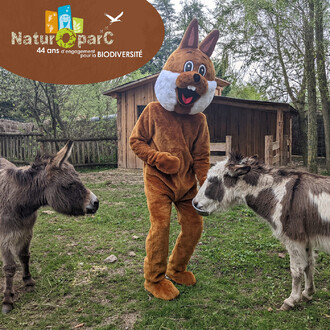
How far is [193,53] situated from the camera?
131 inches

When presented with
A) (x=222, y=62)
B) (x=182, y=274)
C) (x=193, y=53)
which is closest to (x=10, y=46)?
(x=222, y=62)

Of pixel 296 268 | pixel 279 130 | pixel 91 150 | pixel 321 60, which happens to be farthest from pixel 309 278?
pixel 91 150

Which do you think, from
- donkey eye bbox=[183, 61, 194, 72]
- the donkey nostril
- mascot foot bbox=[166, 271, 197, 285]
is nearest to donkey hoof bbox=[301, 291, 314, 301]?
mascot foot bbox=[166, 271, 197, 285]

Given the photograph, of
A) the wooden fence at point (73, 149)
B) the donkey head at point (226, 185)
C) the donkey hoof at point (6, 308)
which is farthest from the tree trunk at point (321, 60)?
the donkey hoof at point (6, 308)

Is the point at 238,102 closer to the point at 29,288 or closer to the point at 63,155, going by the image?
the point at 63,155

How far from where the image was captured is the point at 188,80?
3.17m

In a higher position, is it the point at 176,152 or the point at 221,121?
the point at 221,121

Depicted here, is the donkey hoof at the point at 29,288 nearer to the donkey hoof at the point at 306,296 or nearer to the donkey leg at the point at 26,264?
the donkey leg at the point at 26,264

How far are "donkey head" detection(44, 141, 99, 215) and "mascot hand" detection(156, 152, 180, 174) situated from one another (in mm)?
796

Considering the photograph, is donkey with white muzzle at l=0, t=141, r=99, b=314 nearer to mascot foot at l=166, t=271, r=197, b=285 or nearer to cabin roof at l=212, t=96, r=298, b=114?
mascot foot at l=166, t=271, r=197, b=285

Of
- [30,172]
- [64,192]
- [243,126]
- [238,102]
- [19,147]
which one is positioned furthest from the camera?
[19,147]

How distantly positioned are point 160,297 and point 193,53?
2.74m

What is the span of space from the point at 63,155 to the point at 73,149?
1040cm

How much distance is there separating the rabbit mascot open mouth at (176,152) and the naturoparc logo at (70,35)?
6.22m
